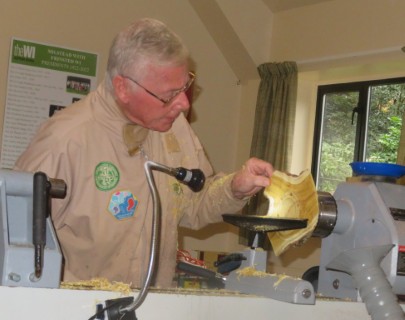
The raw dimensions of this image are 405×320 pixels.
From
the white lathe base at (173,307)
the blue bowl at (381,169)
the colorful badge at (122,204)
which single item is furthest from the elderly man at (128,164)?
the white lathe base at (173,307)

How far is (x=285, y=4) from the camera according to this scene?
451 cm

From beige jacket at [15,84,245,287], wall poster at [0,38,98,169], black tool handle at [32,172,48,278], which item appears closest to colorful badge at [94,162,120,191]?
beige jacket at [15,84,245,287]

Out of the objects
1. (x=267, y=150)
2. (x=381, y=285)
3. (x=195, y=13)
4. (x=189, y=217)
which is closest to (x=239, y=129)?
(x=267, y=150)

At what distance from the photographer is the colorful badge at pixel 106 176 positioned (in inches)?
68.0

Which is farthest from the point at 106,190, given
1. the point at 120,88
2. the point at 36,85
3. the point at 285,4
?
the point at 285,4

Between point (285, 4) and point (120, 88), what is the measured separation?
2.85 m

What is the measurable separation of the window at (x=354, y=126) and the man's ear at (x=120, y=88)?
260cm

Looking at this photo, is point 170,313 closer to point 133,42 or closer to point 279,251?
point 279,251

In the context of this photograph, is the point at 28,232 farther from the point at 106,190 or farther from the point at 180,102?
the point at 180,102

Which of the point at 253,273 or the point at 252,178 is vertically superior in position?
the point at 252,178

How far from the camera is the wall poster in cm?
402

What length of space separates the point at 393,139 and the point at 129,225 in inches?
109

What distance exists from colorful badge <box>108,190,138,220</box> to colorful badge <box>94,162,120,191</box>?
3 centimetres

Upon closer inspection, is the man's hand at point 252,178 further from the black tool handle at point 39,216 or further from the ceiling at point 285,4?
the ceiling at point 285,4
